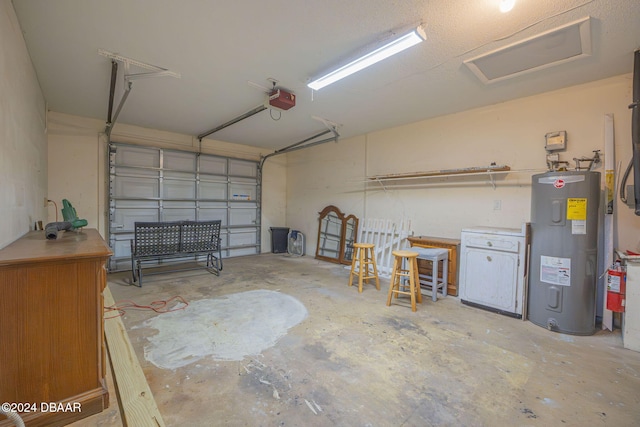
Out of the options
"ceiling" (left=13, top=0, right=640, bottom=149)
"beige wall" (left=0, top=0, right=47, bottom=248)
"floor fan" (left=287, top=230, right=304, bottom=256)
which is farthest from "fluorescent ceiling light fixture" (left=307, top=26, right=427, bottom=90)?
"floor fan" (left=287, top=230, right=304, bottom=256)

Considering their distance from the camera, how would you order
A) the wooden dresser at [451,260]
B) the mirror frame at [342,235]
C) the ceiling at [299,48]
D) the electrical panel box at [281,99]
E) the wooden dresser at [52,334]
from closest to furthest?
the wooden dresser at [52,334] → the ceiling at [299,48] → the electrical panel box at [281,99] → the wooden dresser at [451,260] → the mirror frame at [342,235]

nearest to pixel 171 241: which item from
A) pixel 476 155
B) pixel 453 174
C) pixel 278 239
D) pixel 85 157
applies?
pixel 85 157

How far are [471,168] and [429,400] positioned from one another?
3.18m

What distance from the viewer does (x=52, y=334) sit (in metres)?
1.48

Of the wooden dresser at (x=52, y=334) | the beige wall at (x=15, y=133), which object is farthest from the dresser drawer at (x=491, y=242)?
the beige wall at (x=15, y=133)

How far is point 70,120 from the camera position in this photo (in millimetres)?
4602

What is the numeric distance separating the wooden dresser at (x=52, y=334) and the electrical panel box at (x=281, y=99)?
2528mm

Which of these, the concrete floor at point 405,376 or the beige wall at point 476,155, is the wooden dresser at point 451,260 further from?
the concrete floor at point 405,376

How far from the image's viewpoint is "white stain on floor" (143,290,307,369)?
2.23 m

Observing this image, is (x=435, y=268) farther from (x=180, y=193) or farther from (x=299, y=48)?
(x=180, y=193)

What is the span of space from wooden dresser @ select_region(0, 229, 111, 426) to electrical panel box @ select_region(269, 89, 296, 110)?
2.53m

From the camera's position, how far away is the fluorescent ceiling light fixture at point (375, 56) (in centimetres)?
215

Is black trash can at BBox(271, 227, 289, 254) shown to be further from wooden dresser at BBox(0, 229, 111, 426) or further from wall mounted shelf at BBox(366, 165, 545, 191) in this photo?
wooden dresser at BBox(0, 229, 111, 426)

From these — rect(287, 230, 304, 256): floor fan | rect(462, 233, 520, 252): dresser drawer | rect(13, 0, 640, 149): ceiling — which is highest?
rect(13, 0, 640, 149): ceiling
